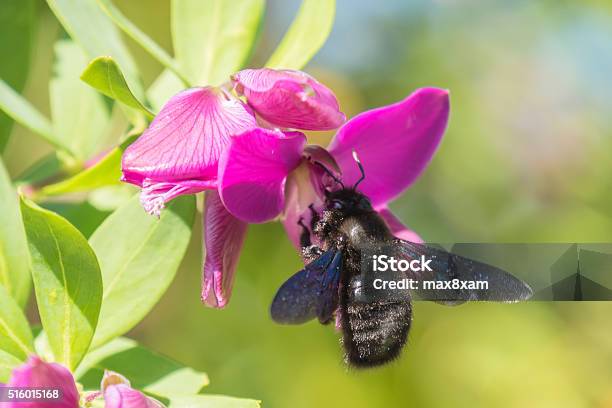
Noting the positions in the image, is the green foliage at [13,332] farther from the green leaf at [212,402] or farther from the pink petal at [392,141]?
the pink petal at [392,141]

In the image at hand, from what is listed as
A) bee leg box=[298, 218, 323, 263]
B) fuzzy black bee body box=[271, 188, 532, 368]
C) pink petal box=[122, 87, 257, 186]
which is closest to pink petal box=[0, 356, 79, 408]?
pink petal box=[122, 87, 257, 186]

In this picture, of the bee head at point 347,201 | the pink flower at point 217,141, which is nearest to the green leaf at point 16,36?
the pink flower at point 217,141

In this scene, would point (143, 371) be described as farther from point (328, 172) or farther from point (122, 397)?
point (328, 172)

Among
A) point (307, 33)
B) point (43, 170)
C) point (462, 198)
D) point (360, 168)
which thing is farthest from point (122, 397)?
point (462, 198)

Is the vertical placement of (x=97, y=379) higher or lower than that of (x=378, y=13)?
lower

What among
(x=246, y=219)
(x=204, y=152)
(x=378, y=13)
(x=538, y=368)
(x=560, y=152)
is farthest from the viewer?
(x=378, y=13)

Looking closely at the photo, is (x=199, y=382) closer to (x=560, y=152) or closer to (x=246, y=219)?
(x=246, y=219)

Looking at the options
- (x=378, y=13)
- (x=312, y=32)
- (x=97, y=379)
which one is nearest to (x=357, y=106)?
(x=378, y=13)
